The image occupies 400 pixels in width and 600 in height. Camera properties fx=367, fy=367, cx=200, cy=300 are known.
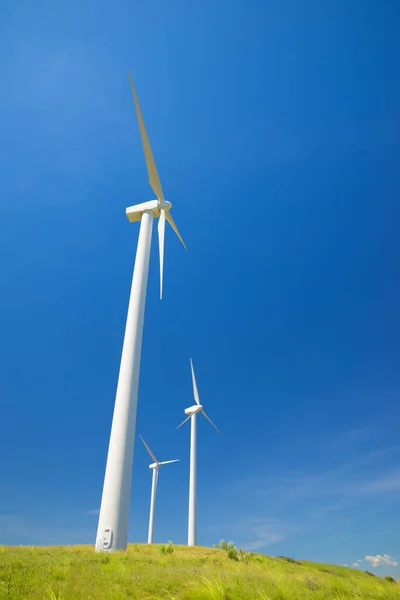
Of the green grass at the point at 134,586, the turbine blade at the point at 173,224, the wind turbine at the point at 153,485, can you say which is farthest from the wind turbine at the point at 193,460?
Answer: the green grass at the point at 134,586

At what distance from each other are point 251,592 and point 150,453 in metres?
75.3

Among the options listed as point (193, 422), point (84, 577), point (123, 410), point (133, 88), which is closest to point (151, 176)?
point (133, 88)

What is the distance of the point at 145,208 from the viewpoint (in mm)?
36469

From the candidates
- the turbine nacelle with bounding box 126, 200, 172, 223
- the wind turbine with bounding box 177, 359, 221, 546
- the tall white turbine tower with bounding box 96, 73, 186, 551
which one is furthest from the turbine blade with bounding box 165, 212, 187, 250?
the wind turbine with bounding box 177, 359, 221, 546

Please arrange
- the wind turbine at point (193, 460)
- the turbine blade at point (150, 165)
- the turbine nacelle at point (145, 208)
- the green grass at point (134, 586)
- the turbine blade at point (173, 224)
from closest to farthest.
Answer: the green grass at point (134, 586)
the turbine blade at point (150, 165)
the turbine nacelle at point (145, 208)
the turbine blade at point (173, 224)
the wind turbine at point (193, 460)

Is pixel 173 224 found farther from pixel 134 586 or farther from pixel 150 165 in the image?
pixel 134 586

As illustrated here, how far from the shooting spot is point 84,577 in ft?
40.5

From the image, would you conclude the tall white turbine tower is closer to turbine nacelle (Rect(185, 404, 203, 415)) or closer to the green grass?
the green grass

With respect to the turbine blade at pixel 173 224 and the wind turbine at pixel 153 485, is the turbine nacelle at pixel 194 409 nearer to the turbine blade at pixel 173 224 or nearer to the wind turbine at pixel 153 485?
the wind turbine at pixel 153 485

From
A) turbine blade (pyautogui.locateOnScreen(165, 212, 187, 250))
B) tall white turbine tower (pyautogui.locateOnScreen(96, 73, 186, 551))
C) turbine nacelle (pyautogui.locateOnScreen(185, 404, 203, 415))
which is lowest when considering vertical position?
tall white turbine tower (pyautogui.locateOnScreen(96, 73, 186, 551))

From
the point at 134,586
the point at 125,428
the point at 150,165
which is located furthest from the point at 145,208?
the point at 134,586

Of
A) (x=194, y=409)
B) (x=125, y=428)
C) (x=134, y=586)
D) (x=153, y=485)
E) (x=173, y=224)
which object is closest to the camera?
(x=134, y=586)

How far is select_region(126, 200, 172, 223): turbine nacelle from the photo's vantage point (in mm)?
36531

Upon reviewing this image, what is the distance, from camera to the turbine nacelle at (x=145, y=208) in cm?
3653
